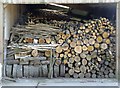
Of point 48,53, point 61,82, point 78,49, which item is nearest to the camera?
point 61,82

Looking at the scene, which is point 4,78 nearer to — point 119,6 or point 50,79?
point 50,79

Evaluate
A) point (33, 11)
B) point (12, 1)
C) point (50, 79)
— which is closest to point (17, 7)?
point (33, 11)

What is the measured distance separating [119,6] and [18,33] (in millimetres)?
2952

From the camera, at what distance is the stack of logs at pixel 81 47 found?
843 cm

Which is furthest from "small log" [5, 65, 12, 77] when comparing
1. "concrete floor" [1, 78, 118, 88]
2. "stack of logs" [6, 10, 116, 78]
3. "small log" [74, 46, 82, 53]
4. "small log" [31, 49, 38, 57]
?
"small log" [74, 46, 82, 53]

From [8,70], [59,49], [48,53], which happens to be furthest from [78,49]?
[8,70]

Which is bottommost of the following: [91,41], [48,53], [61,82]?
[61,82]

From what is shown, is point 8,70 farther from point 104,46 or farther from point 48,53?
point 104,46

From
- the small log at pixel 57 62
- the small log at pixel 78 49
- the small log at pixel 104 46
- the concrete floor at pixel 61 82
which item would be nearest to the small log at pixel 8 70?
the concrete floor at pixel 61 82

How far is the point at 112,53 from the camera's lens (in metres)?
8.46

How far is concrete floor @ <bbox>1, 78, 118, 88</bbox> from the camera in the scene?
306 inches

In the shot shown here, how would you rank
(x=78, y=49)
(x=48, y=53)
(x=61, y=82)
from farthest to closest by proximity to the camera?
(x=48, y=53) < (x=78, y=49) < (x=61, y=82)

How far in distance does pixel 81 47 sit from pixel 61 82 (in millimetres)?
1155

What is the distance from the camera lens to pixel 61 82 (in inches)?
316
